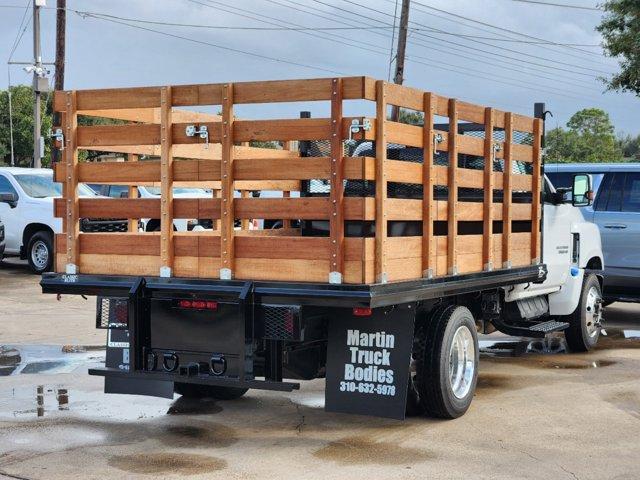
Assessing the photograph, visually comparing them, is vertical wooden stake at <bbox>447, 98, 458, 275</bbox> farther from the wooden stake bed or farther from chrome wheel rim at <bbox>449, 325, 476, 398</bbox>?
chrome wheel rim at <bbox>449, 325, 476, 398</bbox>

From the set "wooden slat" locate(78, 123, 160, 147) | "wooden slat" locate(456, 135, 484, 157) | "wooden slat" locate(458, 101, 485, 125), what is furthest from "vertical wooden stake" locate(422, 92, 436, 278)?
"wooden slat" locate(78, 123, 160, 147)

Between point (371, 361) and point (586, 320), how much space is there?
469 centimetres

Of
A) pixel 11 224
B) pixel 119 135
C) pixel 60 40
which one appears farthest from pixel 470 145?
pixel 60 40

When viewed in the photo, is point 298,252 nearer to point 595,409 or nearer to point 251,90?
point 251,90

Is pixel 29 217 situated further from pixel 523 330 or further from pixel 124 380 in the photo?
pixel 124 380

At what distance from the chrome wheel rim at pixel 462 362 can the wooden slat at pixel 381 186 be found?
1439mm

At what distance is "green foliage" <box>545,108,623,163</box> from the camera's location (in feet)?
223

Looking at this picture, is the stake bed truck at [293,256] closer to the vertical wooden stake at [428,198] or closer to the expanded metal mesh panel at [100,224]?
the vertical wooden stake at [428,198]

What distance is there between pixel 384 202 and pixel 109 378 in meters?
2.48

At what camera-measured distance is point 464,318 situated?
7512mm

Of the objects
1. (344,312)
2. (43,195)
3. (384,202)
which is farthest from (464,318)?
(43,195)

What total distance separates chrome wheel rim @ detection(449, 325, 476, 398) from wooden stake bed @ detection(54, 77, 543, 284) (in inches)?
20.6

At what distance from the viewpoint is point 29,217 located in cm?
1834

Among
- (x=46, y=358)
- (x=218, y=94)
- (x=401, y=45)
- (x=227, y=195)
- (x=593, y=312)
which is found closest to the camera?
(x=227, y=195)
